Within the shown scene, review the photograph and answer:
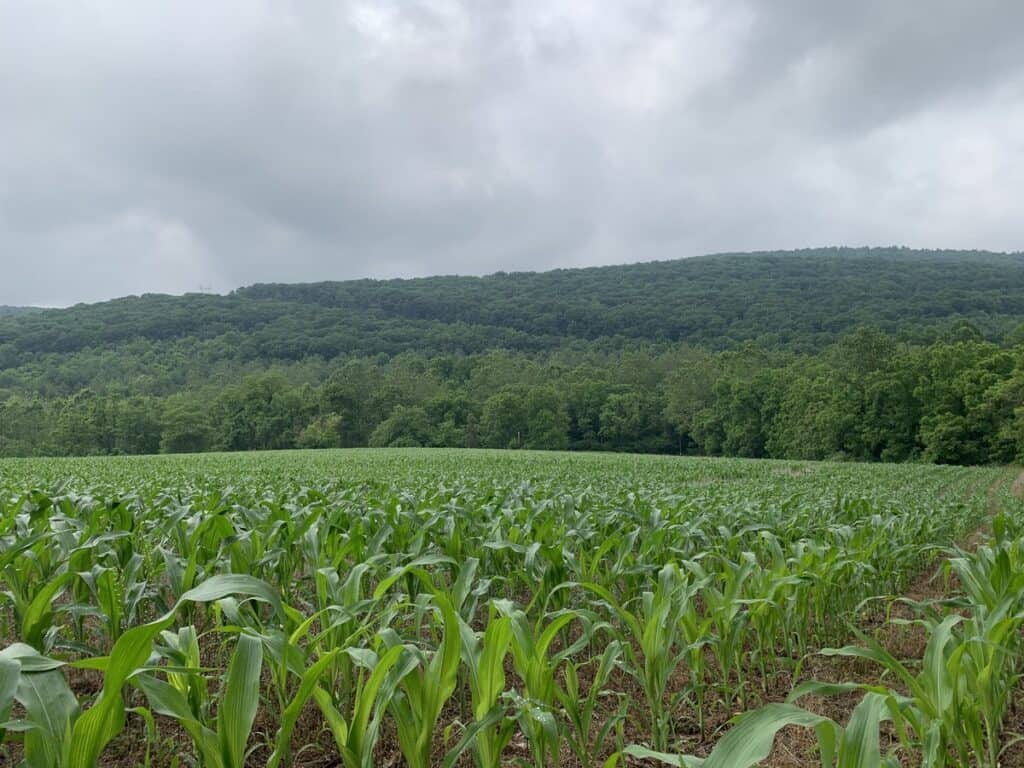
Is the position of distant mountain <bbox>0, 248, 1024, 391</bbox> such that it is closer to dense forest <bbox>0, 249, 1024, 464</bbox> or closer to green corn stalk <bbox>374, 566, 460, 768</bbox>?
dense forest <bbox>0, 249, 1024, 464</bbox>

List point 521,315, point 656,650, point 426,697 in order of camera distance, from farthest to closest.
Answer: point 521,315 < point 656,650 < point 426,697

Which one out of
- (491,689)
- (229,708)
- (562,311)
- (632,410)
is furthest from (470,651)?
(562,311)

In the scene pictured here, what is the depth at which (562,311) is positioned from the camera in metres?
126

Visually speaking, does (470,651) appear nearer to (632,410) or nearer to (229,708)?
(229,708)

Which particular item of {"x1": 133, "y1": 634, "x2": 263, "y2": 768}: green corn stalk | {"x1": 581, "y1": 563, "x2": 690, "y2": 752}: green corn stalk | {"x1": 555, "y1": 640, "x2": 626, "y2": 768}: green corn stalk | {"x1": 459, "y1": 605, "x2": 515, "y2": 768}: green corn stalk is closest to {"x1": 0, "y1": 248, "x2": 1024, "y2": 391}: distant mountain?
{"x1": 581, "y1": 563, "x2": 690, "y2": 752}: green corn stalk

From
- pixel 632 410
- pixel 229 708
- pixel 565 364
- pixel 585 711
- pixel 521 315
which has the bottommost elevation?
pixel 632 410

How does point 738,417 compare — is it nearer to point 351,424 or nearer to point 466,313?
point 351,424

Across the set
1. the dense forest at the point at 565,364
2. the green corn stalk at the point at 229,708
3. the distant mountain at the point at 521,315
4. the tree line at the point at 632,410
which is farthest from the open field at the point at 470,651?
the distant mountain at the point at 521,315

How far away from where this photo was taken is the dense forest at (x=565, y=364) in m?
51.4

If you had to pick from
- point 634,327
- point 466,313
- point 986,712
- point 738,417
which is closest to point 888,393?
point 738,417

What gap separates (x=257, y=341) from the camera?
366ft

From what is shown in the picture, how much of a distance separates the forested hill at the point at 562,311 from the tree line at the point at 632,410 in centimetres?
2548

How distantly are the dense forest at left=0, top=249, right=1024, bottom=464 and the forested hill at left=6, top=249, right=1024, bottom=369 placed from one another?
0.54 metres

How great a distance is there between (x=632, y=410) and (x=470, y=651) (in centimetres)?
7012
